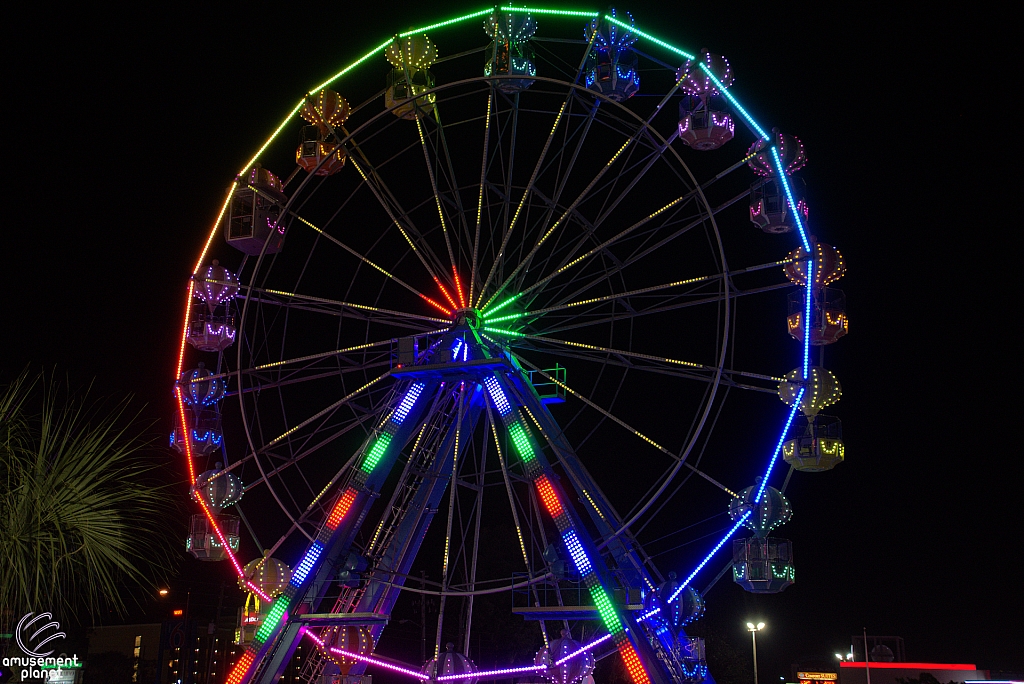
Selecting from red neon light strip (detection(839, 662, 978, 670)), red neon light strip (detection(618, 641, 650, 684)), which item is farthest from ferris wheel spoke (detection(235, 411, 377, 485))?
red neon light strip (detection(839, 662, 978, 670))

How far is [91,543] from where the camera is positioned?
10008 millimetres

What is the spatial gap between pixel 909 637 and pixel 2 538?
4601cm

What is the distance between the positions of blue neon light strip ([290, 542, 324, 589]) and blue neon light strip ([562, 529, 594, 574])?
412 centimetres

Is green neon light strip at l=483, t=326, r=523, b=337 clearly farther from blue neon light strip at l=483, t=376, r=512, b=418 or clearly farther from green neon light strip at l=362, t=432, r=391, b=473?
green neon light strip at l=362, t=432, r=391, b=473

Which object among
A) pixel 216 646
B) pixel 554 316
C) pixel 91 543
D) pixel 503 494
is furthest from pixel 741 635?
pixel 91 543

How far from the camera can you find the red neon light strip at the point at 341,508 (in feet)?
56.4

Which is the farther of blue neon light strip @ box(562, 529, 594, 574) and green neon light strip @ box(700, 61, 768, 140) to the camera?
green neon light strip @ box(700, 61, 768, 140)

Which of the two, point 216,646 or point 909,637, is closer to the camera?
point 216,646

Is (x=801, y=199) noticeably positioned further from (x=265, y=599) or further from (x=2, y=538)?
(x=2, y=538)

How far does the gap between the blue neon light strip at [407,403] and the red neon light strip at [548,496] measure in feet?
8.52

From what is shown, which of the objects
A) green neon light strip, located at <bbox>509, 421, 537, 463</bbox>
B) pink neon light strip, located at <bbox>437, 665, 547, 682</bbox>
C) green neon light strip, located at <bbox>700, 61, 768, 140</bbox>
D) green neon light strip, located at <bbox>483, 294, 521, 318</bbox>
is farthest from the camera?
pink neon light strip, located at <bbox>437, 665, 547, 682</bbox>

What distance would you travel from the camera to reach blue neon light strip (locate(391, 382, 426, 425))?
1744 cm

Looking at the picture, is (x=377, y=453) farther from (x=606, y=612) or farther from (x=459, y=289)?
(x=606, y=612)

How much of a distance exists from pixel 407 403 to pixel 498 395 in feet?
5.45
